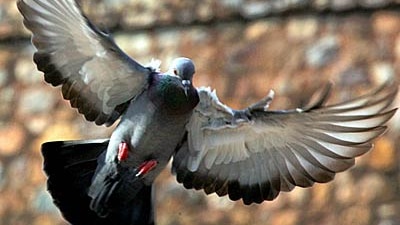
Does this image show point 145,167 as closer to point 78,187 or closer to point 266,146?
point 78,187

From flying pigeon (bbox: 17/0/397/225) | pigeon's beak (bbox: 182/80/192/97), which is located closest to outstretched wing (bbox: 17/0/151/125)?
flying pigeon (bbox: 17/0/397/225)

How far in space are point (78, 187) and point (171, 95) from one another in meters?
0.35

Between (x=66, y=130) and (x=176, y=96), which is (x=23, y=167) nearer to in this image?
(x=66, y=130)

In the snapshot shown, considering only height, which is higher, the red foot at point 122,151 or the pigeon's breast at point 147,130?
the pigeon's breast at point 147,130

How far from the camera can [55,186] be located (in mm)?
2396

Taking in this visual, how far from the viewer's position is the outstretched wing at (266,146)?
89.0 inches

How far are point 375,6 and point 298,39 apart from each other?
34 centimetres

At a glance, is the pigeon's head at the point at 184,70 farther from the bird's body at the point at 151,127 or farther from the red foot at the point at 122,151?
the red foot at the point at 122,151

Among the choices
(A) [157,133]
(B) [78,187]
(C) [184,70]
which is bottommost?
(B) [78,187]

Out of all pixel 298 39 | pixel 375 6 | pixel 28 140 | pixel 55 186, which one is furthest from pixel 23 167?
pixel 55 186

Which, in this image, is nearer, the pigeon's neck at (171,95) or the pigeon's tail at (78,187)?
the pigeon's neck at (171,95)

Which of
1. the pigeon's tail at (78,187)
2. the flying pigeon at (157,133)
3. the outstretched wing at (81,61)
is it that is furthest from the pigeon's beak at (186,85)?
the pigeon's tail at (78,187)

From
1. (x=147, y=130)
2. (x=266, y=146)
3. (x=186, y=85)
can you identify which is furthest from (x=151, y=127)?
(x=266, y=146)

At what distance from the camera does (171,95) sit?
7.31ft
